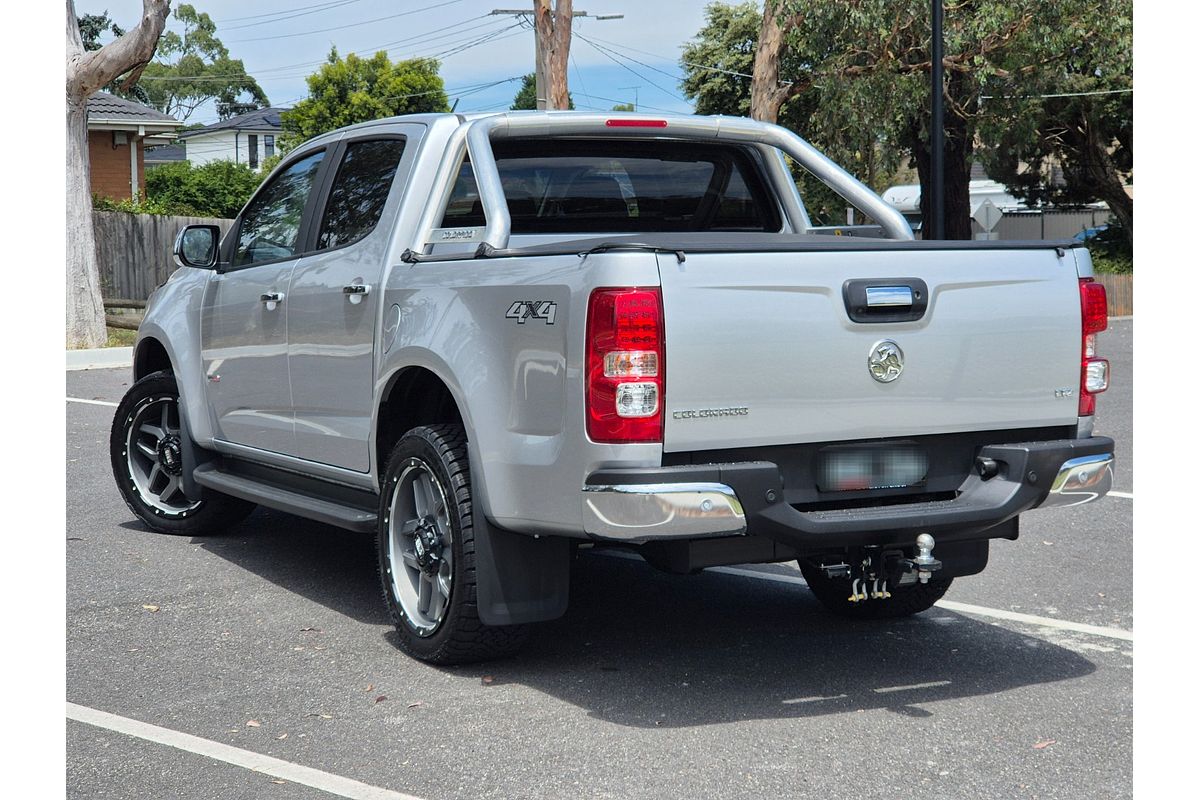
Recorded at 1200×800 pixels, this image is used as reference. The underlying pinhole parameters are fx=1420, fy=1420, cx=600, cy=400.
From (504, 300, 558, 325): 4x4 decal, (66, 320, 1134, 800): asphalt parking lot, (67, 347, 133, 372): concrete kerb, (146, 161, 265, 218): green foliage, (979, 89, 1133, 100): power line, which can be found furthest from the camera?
(146, 161, 265, 218): green foliage

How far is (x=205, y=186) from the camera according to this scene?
41.9 meters

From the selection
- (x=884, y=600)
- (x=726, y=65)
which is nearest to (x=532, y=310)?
(x=884, y=600)

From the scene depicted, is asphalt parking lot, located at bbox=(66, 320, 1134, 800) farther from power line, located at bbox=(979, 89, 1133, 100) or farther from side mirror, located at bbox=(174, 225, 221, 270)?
power line, located at bbox=(979, 89, 1133, 100)

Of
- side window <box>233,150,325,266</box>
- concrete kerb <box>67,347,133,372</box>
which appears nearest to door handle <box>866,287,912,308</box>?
side window <box>233,150,325,266</box>

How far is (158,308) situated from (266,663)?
9.67 ft

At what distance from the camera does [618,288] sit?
4.33m

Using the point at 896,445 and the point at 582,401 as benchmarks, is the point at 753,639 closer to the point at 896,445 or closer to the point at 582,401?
the point at 896,445

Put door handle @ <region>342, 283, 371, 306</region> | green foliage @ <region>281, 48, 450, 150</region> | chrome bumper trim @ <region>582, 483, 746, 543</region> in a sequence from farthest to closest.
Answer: green foliage @ <region>281, 48, 450, 150</region> → door handle @ <region>342, 283, 371, 306</region> → chrome bumper trim @ <region>582, 483, 746, 543</region>

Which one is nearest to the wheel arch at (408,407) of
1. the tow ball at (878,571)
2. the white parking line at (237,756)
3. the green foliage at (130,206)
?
the white parking line at (237,756)

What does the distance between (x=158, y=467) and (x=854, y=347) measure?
451 cm

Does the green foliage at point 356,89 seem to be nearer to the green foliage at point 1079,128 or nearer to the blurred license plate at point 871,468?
the green foliage at point 1079,128

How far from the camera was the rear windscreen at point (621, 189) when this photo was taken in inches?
236

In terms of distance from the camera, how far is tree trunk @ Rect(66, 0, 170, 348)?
19.3 meters

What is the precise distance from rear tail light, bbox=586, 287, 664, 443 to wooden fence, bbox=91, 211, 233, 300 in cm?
2341
